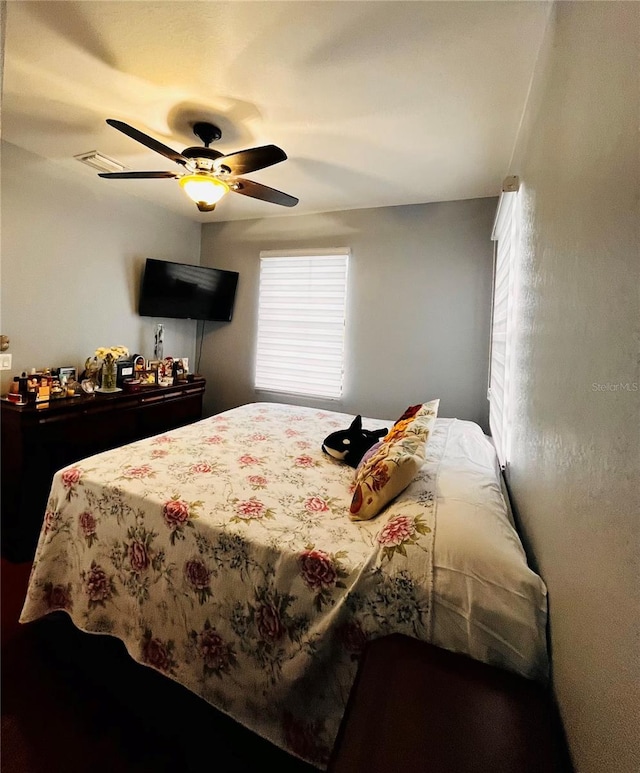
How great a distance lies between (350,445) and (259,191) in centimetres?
163

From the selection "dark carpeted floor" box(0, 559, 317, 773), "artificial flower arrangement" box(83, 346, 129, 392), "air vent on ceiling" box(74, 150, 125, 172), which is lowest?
"dark carpeted floor" box(0, 559, 317, 773)

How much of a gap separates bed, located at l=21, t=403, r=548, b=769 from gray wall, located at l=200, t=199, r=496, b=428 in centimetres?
149

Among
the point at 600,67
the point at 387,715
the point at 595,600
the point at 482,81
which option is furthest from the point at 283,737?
the point at 482,81

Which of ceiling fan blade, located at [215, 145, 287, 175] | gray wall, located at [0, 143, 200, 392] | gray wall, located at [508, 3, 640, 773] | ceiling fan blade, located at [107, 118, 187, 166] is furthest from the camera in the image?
gray wall, located at [0, 143, 200, 392]

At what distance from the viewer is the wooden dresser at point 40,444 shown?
225 centimetres

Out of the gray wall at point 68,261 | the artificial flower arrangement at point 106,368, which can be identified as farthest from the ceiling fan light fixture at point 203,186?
the artificial flower arrangement at point 106,368

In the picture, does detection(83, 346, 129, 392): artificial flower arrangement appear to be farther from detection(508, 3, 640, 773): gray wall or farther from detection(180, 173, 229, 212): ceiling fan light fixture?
detection(508, 3, 640, 773): gray wall

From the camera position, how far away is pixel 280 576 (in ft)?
3.77

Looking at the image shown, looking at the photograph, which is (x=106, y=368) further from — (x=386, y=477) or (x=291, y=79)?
(x=386, y=477)

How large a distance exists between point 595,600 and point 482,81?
2023mm

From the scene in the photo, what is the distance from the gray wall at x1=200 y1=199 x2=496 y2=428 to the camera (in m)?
3.02

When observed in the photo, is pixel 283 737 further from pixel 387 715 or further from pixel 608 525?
pixel 608 525

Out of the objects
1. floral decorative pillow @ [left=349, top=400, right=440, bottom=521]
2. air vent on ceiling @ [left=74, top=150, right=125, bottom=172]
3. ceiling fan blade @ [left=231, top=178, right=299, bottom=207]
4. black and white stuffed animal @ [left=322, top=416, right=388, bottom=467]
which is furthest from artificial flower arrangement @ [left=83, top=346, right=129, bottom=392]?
floral decorative pillow @ [left=349, top=400, right=440, bottom=521]

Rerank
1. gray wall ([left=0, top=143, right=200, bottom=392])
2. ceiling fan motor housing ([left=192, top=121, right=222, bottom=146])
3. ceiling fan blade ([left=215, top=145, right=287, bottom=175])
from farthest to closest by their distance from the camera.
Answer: gray wall ([left=0, top=143, right=200, bottom=392]), ceiling fan motor housing ([left=192, top=121, right=222, bottom=146]), ceiling fan blade ([left=215, top=145, right=287, bottom=175])
